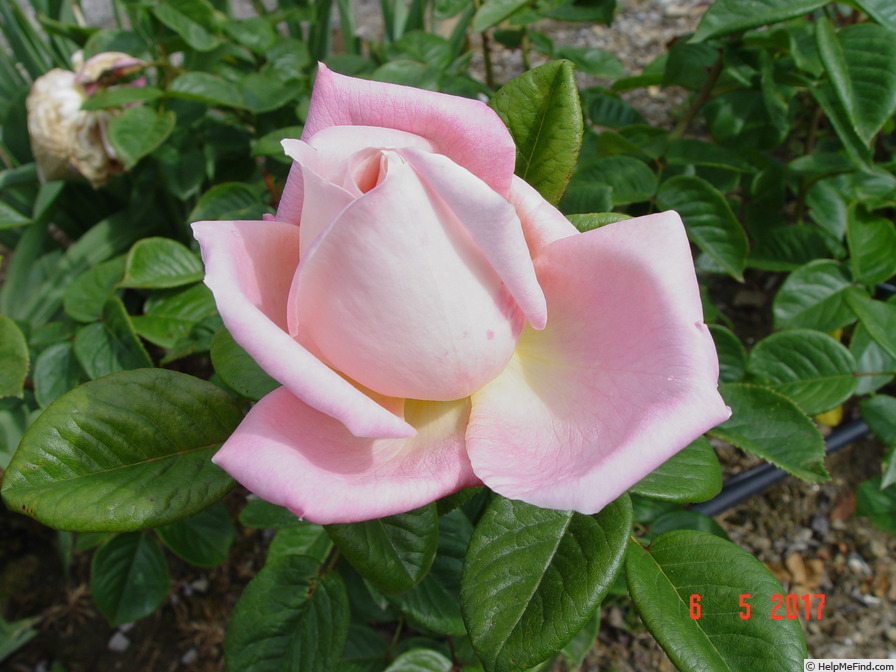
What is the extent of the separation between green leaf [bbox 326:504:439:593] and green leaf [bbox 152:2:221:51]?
0.98 m

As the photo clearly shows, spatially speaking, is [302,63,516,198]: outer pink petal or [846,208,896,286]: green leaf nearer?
[302,63,516,198]: outer pink petal

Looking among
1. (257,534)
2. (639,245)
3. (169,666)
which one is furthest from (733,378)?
(169,666)

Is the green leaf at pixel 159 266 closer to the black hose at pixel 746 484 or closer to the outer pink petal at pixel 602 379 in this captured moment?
the outer pink petal at pixel 602 379

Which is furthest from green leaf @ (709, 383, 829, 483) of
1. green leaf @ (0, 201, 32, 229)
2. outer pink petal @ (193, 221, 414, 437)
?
green leaf @ (0, 201, 32, 229)

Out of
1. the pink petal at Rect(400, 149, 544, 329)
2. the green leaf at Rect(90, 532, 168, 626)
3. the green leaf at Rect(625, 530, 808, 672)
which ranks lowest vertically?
the green leaf at Rect(90, 532, 168, 626)

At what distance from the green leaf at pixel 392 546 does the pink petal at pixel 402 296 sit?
0.15 metres

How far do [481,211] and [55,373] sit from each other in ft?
2.71

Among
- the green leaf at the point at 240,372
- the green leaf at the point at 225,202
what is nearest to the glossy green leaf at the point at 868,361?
the green leaf at the point at 240,372

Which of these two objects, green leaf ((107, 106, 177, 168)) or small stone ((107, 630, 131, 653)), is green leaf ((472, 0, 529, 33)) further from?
small stone ((107, 630, 131, 653))

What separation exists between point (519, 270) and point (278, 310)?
7.3 inches

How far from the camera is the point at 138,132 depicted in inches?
43.0

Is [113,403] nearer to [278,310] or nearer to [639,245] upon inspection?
[278,310]

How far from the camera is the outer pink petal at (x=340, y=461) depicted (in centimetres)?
39

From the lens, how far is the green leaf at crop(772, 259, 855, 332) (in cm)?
103
